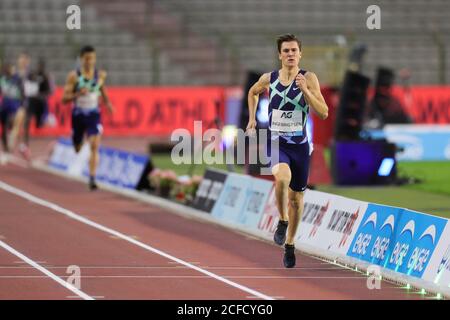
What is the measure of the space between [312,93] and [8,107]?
61.9ft

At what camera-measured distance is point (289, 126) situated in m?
14.2

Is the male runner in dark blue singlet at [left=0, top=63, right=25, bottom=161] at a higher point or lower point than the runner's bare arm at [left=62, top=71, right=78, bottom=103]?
lower

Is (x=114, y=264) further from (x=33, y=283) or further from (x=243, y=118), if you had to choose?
(x=243, y=118)

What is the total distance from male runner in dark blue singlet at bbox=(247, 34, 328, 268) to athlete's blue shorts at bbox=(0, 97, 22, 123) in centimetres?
1789

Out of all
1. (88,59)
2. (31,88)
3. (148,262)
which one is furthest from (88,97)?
(31,88)

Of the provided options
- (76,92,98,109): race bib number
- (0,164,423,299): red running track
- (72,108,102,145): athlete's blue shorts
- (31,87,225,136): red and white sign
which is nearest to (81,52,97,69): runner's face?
(76,92,98,109): race bib number

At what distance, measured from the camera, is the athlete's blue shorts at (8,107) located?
104 ft

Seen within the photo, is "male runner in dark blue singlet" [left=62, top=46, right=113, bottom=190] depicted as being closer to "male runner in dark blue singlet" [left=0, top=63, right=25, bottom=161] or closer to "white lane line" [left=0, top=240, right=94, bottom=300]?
"white lane line" [left=0, top=240, right=94, bottom=300]

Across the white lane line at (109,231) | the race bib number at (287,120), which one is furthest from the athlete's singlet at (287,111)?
the white lane line at (109,231)

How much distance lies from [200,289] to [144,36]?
32331 millimetres

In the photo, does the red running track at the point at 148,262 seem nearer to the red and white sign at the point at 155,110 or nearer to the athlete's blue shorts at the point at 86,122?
the athlete's blue shorts at the point at 86,122

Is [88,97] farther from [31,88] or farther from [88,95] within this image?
[31,88]

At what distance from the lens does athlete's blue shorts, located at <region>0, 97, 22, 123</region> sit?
31.7 metres
